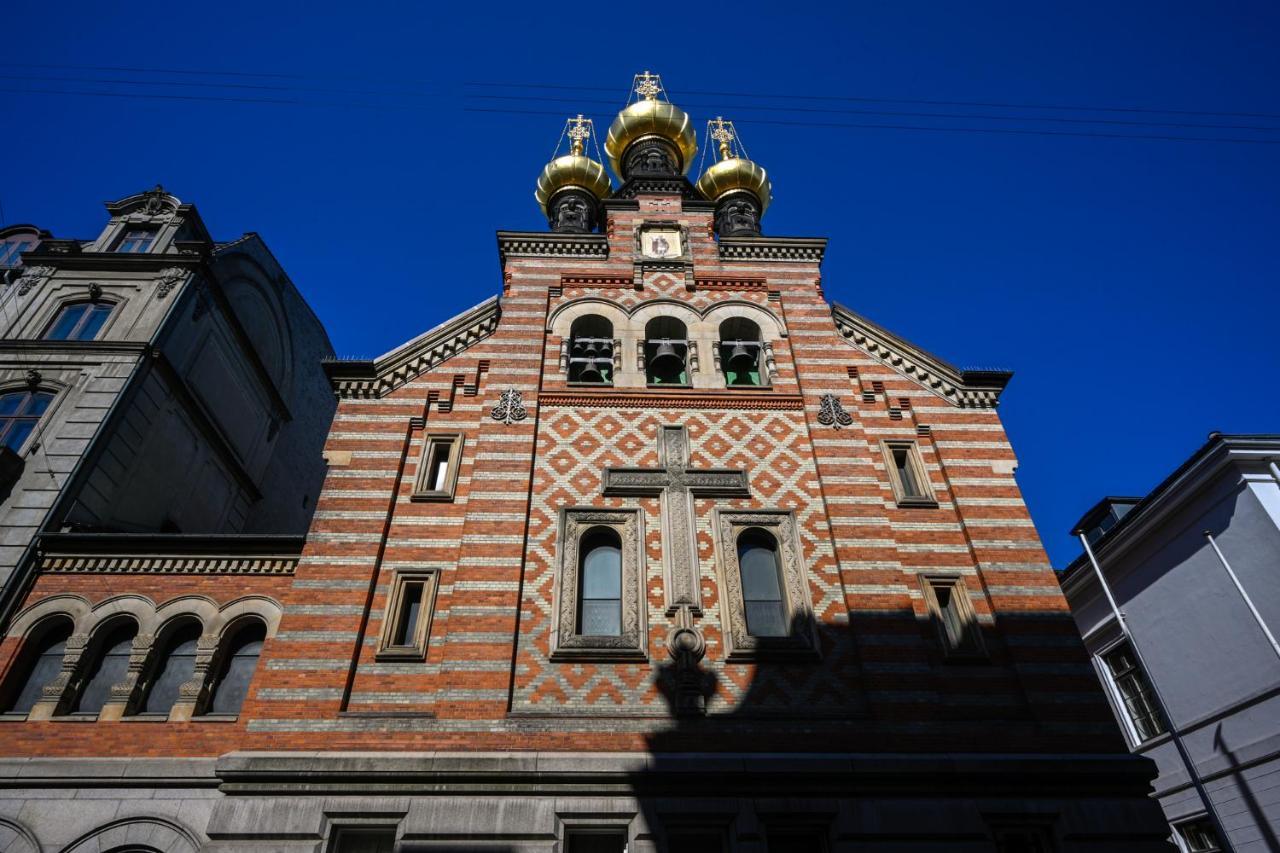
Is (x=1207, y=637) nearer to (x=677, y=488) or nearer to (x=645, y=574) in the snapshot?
(x=677, y=488)

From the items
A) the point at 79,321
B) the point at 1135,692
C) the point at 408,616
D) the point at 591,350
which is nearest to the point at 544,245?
the point at 591,350

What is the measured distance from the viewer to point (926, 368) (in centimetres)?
1706

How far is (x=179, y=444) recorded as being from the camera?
19.8 metres

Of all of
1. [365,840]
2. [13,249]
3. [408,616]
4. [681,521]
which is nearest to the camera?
[365,840]

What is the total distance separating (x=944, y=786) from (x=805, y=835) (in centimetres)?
215

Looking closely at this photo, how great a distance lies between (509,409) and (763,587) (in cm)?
611

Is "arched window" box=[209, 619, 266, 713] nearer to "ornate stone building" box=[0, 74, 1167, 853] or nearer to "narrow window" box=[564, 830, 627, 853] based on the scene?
"ornate stone building" box=[0, 74, 1167, 853]

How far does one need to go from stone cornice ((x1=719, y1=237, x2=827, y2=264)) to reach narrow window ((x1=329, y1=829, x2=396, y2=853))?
46.7ft

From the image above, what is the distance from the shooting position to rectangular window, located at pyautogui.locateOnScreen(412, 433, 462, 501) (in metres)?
14.7

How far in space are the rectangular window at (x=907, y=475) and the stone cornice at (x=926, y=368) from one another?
5.94ft

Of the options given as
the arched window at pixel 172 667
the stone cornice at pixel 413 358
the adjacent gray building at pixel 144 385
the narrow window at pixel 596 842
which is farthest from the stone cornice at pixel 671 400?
the adjacent gray building at pixel 144 385

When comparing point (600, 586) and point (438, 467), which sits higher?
point (438, 467)

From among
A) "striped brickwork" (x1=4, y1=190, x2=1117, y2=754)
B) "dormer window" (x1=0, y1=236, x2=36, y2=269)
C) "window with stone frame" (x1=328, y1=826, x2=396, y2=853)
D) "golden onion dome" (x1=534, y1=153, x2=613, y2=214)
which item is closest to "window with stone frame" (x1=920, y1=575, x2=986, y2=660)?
"striped brickwork" (x1=4, y1=190, x2=1117, y2=754)

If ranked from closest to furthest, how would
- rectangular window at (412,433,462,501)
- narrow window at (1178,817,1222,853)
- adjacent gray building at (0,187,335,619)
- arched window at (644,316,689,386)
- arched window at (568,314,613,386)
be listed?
rectangular window at (412,433,462,501)
adjacent gray building at (0,187,335,619)
narrow window at (1178,817,1222,853)
arched window at (568,314,613,386)
arched window at (644,316,689,386)
